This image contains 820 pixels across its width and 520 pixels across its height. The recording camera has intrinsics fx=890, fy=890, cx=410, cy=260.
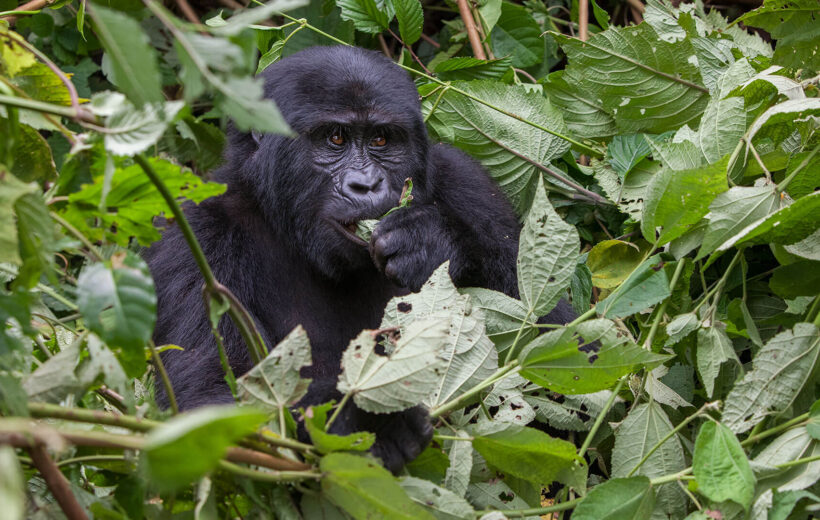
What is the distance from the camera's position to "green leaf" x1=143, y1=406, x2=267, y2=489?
1021 mm

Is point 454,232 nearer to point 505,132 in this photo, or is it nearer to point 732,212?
point 505,132

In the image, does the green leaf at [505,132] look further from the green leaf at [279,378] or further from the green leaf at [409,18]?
the green leaf at [279,378]

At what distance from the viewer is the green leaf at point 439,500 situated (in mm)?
1894

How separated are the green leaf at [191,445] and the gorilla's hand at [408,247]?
72.2 inches

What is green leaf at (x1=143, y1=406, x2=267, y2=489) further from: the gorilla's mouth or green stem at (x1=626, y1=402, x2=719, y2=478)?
the gorilla's mouth

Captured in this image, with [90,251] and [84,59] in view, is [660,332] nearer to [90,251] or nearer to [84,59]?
[90,251]

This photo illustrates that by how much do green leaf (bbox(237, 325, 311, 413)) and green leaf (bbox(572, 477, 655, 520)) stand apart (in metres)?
0.71

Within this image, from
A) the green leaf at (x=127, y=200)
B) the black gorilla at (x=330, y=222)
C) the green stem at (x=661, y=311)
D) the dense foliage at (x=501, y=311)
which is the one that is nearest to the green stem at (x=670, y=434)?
the dense foliage at (x=501, y=311)

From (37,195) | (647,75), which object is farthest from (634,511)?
(647,75)

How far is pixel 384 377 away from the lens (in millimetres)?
1792

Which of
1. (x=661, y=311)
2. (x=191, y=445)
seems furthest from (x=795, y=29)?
(x=191, y=445)

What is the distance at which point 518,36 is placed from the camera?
14.4ft

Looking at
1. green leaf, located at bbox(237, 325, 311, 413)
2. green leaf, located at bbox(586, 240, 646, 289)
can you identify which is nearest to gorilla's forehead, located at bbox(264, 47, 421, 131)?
green leaf, located at bbox(586, 240, 646, 289)

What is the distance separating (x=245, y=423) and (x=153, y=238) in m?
0.82
